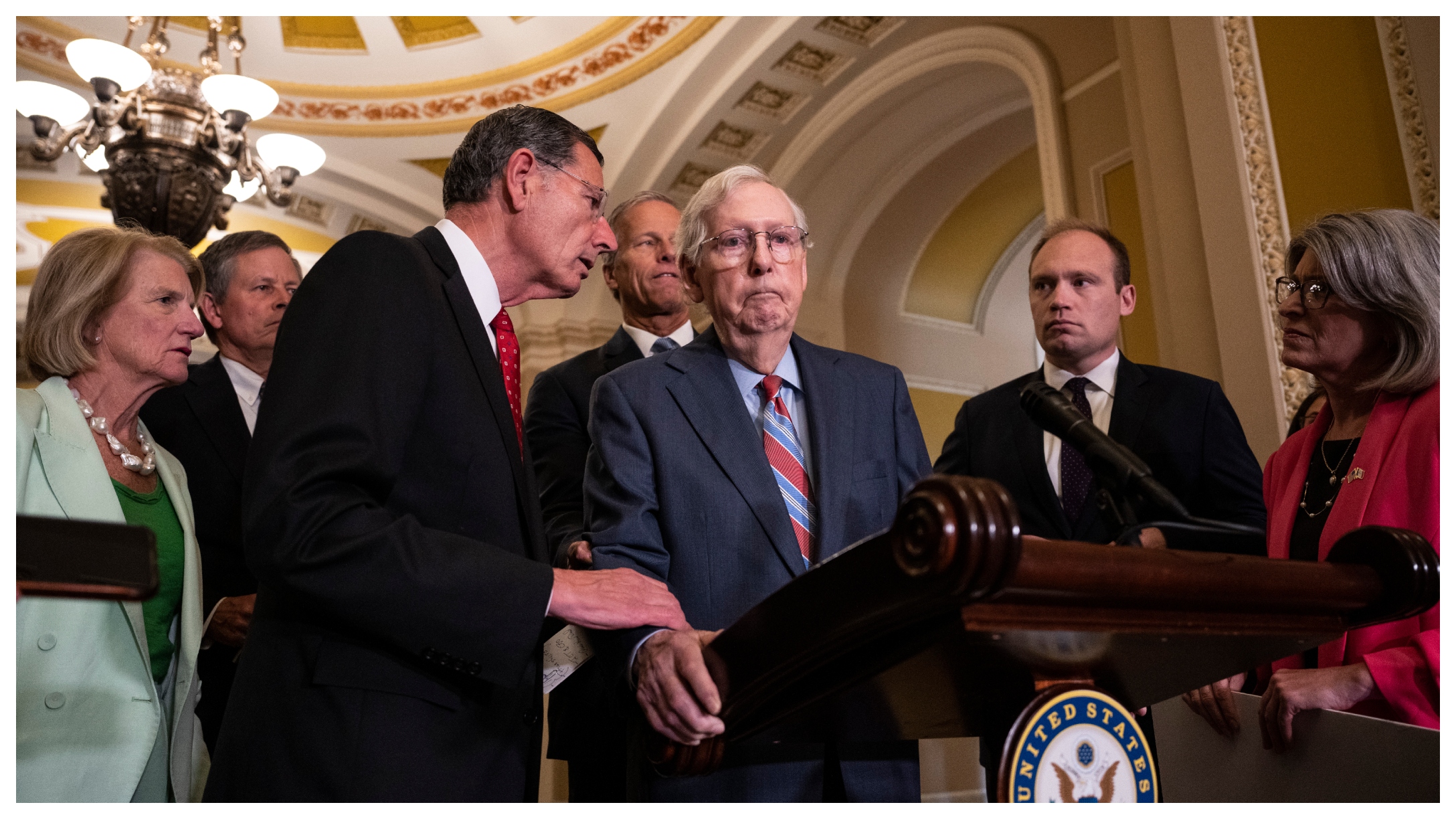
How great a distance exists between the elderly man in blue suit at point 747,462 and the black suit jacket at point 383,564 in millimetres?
162

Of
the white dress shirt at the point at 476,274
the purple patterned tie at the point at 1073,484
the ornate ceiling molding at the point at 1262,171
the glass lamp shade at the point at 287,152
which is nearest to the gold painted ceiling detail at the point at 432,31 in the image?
the glass lamp shade at the point at 287,152

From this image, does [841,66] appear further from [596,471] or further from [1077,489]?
[596,471]

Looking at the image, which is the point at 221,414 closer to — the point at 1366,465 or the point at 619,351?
the point at 619,351

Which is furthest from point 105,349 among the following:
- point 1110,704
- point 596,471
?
point 1110,704

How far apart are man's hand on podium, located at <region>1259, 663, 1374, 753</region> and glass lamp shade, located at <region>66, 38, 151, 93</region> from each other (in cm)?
574

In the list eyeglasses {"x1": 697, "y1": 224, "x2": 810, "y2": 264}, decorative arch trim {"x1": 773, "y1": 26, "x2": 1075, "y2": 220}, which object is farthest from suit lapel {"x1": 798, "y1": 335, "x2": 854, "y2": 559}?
decorative arch trim {"x1": 773, "y1": 26, "x2": 1075, "y2": 220}

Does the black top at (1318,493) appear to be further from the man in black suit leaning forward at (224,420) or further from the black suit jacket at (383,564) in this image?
the man in black suit leaning forward at (224,420)

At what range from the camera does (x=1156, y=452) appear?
7.31 ft

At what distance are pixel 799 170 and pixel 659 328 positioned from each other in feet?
17.1

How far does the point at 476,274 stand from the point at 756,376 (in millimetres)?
439

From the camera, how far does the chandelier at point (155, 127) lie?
551 cm

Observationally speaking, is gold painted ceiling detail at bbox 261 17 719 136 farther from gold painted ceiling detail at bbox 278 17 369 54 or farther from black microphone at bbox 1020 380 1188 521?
black microphone at bbox 1020 380 1188 521

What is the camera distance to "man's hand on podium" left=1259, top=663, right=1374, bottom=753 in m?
1.38

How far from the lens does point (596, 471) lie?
5.42 feet
